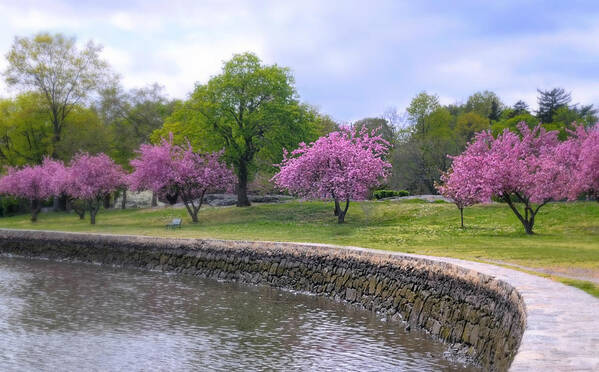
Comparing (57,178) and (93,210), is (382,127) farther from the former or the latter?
(57,178)

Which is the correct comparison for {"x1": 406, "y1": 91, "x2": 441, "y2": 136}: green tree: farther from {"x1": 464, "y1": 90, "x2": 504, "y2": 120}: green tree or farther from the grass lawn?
the grass lawn

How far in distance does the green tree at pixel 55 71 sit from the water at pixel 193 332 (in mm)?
44354

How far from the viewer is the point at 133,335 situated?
657 inches

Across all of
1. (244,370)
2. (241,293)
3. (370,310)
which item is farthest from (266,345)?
(241,293)

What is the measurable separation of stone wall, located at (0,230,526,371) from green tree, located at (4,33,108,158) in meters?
29.1

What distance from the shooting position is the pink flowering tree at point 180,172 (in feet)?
155

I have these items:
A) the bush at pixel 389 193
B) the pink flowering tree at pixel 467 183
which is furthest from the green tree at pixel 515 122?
the pink flowering tree at pixel 467 183

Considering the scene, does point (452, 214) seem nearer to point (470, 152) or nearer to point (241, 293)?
point (470, 152)

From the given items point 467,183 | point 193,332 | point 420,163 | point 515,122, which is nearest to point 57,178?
point 420,163

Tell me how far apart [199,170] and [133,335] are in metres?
32.1

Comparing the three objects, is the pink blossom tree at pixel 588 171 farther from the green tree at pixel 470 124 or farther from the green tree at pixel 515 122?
the green tree at pixel 470 124

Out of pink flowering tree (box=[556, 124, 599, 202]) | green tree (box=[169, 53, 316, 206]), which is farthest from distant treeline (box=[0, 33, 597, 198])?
pink flowering tree (box=[556, 124, 599, 202])

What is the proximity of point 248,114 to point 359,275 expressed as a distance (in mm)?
31634

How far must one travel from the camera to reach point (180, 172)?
156 ft
